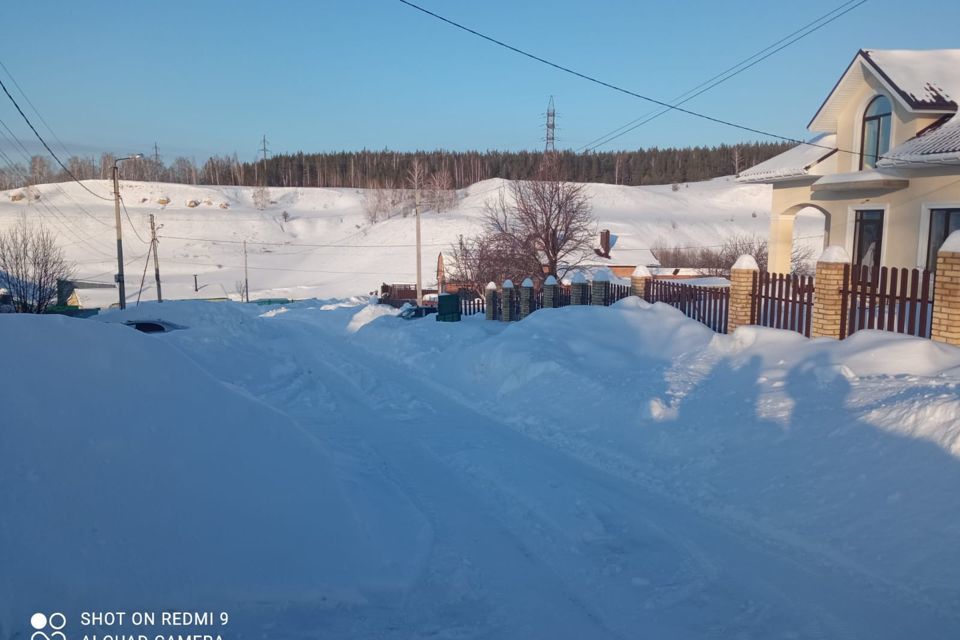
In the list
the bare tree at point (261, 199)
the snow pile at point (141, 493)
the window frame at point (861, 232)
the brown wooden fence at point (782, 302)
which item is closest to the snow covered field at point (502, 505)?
the snow pile at point (141, 493)

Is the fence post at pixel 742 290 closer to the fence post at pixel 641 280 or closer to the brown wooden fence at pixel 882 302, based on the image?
the brown wooden fence at pixel 882 302

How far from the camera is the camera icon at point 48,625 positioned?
3602mm

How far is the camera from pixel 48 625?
3.64m

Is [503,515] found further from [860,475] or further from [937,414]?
[937,414]

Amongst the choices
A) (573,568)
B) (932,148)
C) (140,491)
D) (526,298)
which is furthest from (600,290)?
(140,491)

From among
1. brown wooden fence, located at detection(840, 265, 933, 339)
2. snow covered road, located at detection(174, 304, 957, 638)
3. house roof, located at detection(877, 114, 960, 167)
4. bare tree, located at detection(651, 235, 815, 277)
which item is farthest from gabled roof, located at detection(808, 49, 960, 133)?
bare tree, located at detection(651, 235, 815, 277)

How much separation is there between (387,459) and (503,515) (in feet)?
7.82

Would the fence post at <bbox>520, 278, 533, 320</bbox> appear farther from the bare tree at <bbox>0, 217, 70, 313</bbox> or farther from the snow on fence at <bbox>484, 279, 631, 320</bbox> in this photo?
the bare tree at <bbox>0, 217, 70, 313</bbox>

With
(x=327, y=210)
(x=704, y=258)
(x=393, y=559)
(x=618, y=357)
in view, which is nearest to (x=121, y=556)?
(x=393, y=559)

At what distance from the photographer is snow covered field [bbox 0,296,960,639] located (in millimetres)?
4270

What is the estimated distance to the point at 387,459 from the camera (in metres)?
8.20

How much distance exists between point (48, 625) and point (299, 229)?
9048 centimetres

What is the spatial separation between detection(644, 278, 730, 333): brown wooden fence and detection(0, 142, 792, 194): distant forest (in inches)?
4008

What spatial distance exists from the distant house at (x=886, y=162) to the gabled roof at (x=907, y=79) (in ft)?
0.08
